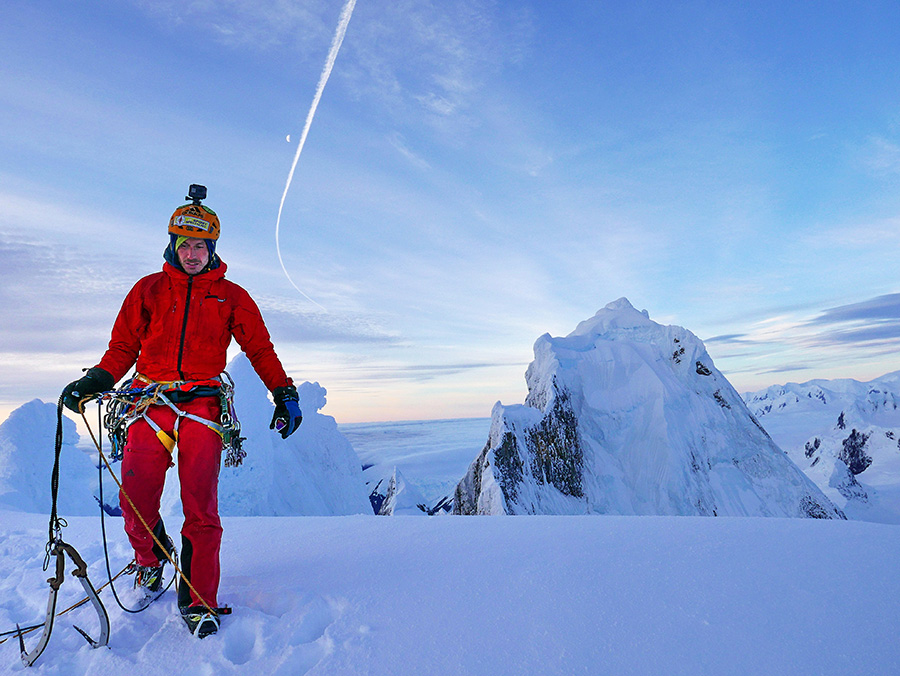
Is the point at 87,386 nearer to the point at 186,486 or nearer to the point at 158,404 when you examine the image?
the point at 158,404

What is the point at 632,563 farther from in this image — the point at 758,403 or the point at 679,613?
the point at 758,403

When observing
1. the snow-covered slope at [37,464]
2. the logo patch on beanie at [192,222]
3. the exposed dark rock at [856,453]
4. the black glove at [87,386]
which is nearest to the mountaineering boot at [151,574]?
the black glove at [87,386]

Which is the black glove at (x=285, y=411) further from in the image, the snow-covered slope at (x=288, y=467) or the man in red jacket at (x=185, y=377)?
the snow-covered slope at (x=288, y=467)

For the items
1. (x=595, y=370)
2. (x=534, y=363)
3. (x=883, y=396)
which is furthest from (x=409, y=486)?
(x=883, y=396)

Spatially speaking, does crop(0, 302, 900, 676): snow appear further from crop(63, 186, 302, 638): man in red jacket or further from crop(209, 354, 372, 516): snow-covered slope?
crop(209, 354, 372, 516): snow-covered slope

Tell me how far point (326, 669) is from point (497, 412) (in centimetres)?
1992

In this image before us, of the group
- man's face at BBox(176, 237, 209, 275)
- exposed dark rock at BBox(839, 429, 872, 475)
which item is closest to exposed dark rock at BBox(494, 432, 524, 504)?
man's face at BBox(176, 237, 209, 275)

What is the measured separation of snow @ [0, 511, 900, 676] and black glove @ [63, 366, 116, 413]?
3.74 ft

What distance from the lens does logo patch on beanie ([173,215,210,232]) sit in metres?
2.94

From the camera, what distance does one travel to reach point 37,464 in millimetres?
15953

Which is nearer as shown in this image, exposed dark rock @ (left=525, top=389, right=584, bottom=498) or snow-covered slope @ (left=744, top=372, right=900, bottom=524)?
exposed dark rock @ (left=525, top=389, right=584, bottom=498)

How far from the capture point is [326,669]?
195cm

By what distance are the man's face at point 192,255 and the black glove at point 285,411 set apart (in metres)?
0.93

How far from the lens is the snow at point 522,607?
6.63ft
